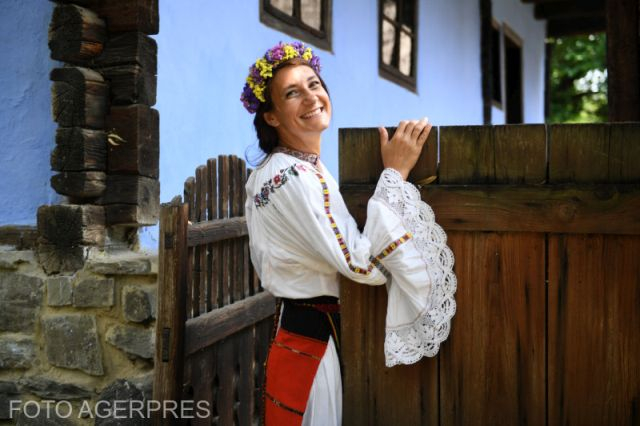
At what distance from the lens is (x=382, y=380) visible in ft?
6.25

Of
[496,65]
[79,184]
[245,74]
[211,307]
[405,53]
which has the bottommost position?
[211,307]

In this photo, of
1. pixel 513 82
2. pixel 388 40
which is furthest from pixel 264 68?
pixel 513 82

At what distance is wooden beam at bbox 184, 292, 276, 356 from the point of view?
2.68 meters

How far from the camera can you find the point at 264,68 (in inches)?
83.8

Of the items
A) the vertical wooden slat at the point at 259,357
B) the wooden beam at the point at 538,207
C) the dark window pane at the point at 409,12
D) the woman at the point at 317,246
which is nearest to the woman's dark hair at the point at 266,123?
the woman at the point at 317,246

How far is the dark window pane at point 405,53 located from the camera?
20.1 feet

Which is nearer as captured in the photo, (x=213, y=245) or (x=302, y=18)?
(x=213, y=245)

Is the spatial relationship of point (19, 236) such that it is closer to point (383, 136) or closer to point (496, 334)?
point (383, 136)

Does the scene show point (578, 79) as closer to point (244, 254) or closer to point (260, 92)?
point (244, 254)

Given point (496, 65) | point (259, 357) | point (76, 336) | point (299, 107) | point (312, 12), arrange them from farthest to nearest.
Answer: point (496, 65) < point (312, 12) < point (259, 357) < point (76, 336) < point (299, 107)

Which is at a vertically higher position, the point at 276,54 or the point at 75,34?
the point at 75,34

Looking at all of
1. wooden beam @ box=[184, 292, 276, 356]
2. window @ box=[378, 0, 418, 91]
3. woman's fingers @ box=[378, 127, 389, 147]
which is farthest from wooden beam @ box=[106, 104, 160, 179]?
window @ box=[378, 0, 418, 91]

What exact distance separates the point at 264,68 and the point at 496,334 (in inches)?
41.0

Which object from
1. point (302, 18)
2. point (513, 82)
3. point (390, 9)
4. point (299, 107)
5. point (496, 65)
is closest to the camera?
point (299, 107)
